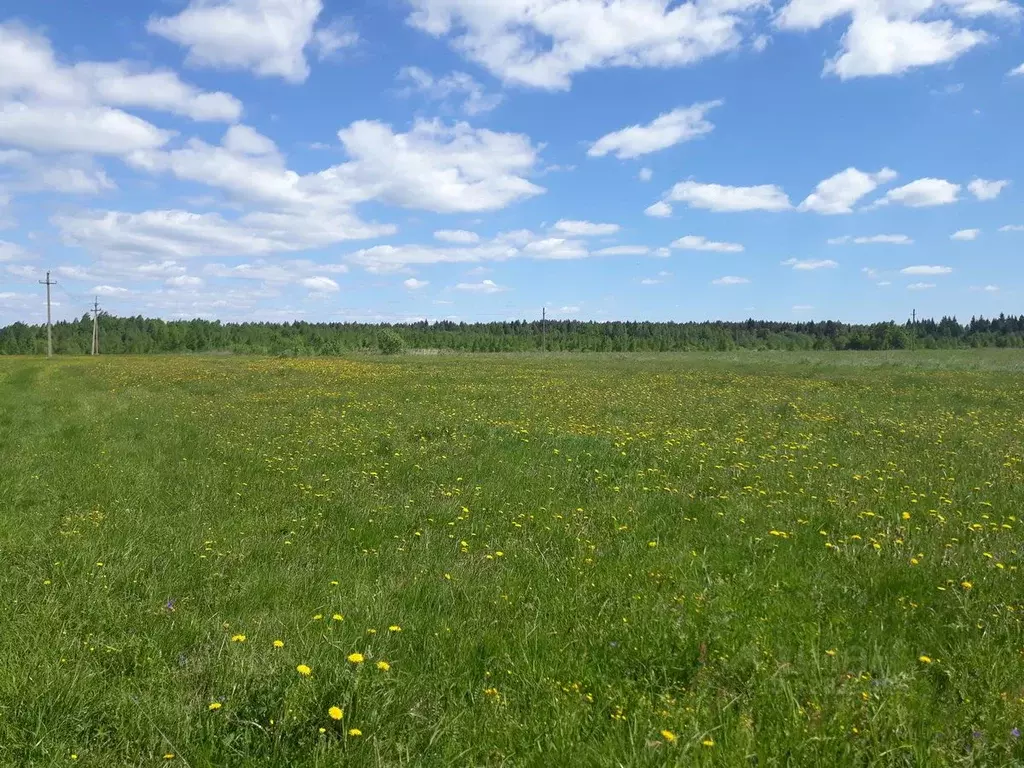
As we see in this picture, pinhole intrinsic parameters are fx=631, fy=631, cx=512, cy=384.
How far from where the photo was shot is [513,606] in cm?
491

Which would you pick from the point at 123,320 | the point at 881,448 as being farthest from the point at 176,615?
the point at 123,320

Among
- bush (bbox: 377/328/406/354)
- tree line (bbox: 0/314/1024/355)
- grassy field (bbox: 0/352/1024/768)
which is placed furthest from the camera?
tree line (bbox: 0/314/1024/355)

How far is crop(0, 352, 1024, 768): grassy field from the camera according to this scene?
10.5 ft

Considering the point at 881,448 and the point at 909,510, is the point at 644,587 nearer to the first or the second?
the point at 909,510

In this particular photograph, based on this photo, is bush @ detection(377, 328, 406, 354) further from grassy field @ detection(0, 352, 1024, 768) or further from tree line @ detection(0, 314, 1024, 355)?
grassy field @ detection(0, 352, 1024, 768)

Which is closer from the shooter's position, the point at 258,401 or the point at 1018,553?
the point at 1018,553

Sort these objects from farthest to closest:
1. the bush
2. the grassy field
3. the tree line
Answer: the tree line < the bush < the grassy field

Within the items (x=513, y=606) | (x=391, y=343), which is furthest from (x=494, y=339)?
(x=513, y=606)

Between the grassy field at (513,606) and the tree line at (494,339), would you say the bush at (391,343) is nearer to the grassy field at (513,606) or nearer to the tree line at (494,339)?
the tree line at (494,339)

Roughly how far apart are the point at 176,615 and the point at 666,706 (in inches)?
139

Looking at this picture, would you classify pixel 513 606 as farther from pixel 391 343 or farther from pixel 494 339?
pixel 494 339

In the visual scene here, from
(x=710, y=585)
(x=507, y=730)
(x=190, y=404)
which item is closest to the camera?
(x=507, y=730)

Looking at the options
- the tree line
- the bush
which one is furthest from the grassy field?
the tree line

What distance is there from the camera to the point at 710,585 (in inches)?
203
